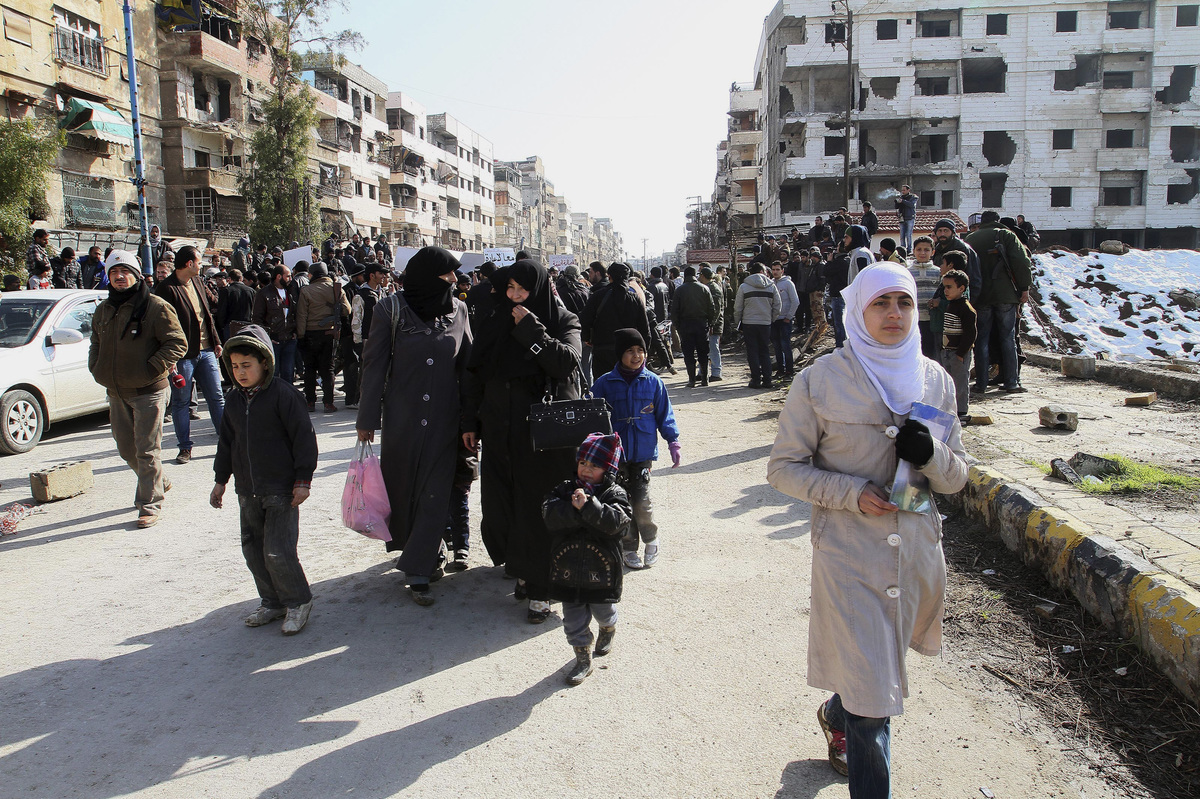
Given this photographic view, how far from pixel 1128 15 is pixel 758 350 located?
163 ft

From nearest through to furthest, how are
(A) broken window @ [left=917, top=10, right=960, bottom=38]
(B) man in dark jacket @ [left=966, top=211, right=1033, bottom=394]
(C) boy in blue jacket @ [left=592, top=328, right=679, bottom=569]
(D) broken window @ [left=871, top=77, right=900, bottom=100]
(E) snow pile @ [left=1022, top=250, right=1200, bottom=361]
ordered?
1. (C) boy in blue jacket @ [left=592, top=328, right=679, bottom=569]
2. (B) man in dark jacket @ [left=966, top=211, right=1033, bottom=394]
3. (E) snow pile @ [left=1022, top=250, right=1200, bottom=361]
4. (A) broken window @ [left=917, top=10, right=960, bottom=38]
5. (D) broken window @ [left=871, top=77, right=900, bottom=100]

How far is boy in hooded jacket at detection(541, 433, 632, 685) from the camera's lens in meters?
3.28

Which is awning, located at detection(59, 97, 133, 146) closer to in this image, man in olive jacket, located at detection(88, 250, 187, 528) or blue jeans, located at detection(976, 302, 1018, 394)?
man in olive jacket, located at detection(88, 250, 187, 528)

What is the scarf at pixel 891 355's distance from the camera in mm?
2232

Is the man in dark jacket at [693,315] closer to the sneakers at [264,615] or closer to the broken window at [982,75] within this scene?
the sneakers at [264,615]

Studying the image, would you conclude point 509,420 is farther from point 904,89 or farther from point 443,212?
point 443,212

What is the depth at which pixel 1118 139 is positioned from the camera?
45062 millimetres

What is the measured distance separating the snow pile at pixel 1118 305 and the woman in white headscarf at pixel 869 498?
11.9m

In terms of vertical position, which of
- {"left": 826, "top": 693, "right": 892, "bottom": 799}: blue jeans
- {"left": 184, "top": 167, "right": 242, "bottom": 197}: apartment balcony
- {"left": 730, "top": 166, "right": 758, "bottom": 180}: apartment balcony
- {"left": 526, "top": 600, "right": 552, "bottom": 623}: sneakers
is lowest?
{"left": 526, "top": 600, "right": 552, "bottom": 623}: sneakers

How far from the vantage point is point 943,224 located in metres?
8.40

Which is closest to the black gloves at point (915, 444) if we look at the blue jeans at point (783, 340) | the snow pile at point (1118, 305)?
the blue jeans at point (783, 340)

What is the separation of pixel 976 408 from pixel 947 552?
147 inches

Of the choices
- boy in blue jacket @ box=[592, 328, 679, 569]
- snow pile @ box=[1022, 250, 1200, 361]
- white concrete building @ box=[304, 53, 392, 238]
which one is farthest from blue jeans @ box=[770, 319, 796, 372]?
white concrete building @ box=[304, 53, 392, 238]

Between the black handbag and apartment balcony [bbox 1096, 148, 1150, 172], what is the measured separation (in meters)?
52.5
